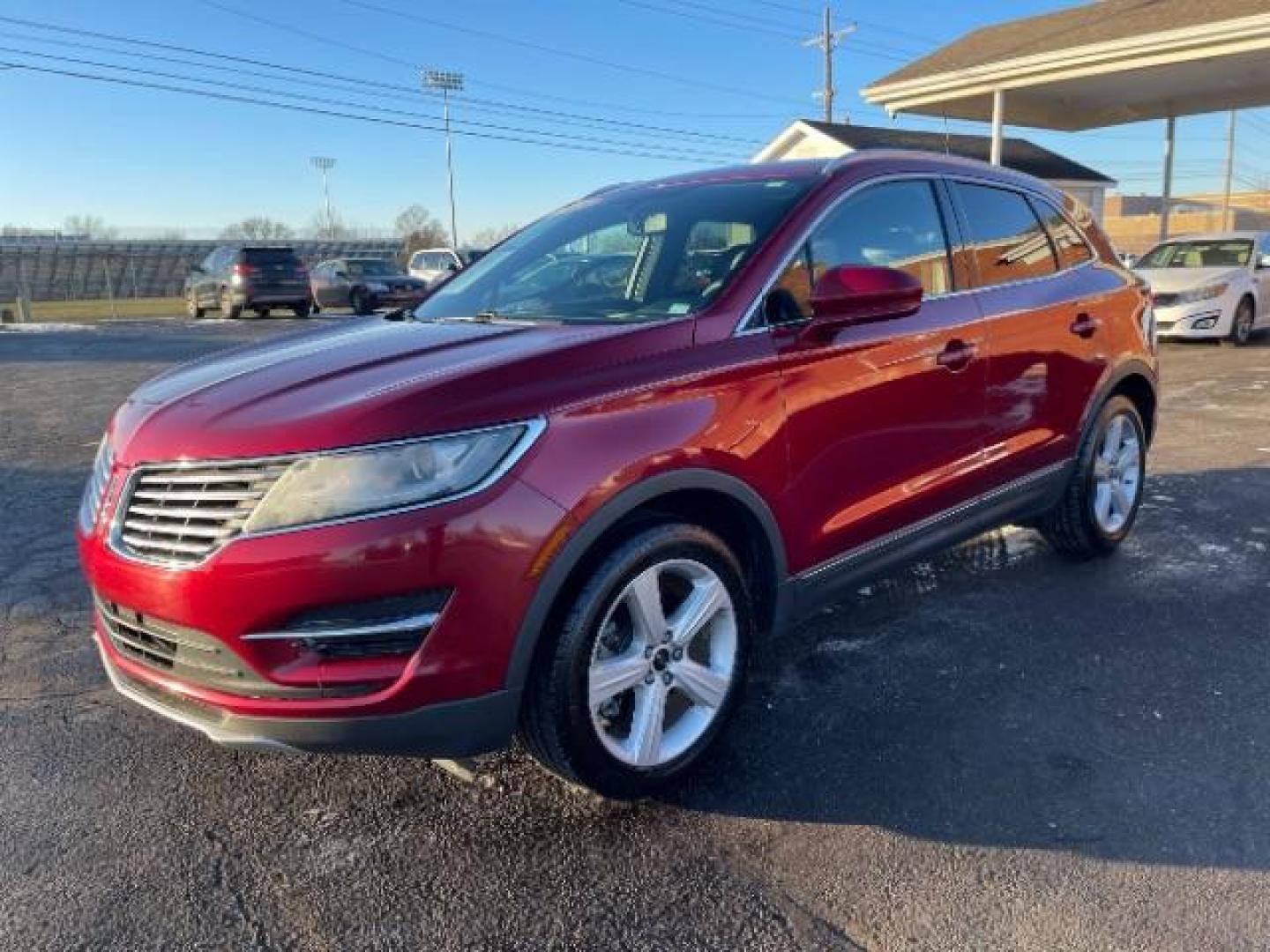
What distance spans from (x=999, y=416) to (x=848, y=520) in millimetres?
1056

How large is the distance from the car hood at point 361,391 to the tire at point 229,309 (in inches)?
888

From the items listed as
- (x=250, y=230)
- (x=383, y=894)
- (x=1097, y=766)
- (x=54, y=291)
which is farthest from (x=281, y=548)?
(x=250, y=230)

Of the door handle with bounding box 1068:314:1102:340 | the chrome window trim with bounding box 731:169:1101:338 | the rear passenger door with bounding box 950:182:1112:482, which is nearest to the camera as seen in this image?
the chrome window trim with bounding box 731:169:1101:338

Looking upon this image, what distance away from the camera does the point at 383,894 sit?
241 cm

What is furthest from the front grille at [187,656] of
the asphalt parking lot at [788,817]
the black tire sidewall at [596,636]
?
the black tire sidewall at [596,636]

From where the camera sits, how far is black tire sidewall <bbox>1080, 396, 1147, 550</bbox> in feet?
14.9

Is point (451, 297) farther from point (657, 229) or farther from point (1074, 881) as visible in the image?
point (1074, 881)

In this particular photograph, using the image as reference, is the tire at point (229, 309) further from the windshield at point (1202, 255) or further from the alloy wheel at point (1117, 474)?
the alloy wheel at point (1117, 474)

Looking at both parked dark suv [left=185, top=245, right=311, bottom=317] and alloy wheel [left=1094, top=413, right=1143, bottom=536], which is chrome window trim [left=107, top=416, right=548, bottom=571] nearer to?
alloy wheel [left=1094, top=413, right=1143, bottom=536]

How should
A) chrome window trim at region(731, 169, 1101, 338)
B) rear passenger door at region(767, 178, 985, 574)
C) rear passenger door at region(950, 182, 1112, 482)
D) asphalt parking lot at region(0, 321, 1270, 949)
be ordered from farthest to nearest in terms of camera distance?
rear passenger door at region(950, 182, 1112, 482)
rear passenger door at region(767, 178, 985, 574)
chrome window trim at region(731, 169, 1101, 338)
asphalt parking lot at region(0, 321, 1270, 949)

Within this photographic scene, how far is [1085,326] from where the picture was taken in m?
4.39

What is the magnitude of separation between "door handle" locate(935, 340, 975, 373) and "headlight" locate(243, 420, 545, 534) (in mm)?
2002

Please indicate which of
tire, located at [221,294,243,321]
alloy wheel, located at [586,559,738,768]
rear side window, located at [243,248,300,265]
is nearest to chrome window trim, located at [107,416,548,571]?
alloy wheel, located at [586,559,738,768]

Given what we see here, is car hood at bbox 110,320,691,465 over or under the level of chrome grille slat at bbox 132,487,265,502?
over
